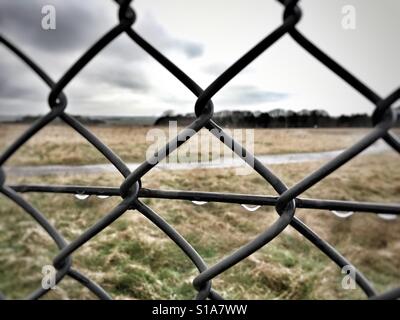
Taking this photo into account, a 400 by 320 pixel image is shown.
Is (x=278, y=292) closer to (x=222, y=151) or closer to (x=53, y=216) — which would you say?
(x=222, y=151)

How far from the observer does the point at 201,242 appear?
2.86 feet

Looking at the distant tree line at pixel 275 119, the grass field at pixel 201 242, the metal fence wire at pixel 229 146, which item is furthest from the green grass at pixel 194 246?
the metal fence wire at pixel 229 146

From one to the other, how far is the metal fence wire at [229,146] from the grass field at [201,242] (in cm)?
20

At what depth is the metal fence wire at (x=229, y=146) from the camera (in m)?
0.27

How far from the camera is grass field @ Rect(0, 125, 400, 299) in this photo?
2.78 feet

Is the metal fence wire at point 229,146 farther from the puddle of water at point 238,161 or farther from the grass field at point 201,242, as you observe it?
the grass field at point 201,242

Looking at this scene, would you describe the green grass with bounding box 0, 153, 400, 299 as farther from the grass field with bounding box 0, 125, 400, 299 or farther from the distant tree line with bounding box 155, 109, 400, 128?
the distant tree line with bounding box 155, 109, 400, 128

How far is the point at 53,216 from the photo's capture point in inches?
61.3

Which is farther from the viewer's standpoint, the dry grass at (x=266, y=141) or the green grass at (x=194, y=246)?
the green grass at (x=194, y=246)

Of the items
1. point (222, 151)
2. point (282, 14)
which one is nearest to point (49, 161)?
point (222, 151)

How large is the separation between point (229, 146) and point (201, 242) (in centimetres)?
59

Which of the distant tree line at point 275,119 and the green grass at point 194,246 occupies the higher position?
the distant tree line at point 275,119

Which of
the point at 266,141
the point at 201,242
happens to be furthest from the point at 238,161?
the point at 201,242
